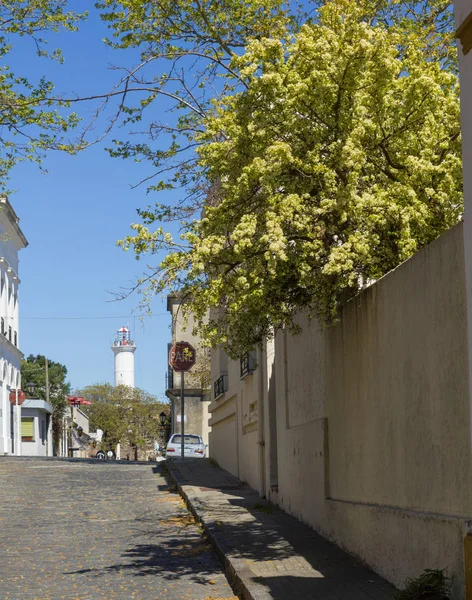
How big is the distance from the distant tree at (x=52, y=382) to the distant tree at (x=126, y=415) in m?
7.19

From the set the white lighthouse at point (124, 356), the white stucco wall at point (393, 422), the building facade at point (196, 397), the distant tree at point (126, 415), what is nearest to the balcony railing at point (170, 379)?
the building facade at point (196, 397)

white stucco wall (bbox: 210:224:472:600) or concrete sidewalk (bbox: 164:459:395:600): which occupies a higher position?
white stucco wall (bbox: 210:224:472:600)

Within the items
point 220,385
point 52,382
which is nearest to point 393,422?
point 220,385

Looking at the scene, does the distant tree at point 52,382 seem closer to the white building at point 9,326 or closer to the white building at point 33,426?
the white building at point 33,426

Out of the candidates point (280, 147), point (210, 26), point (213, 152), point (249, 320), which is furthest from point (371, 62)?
point (210, 26)

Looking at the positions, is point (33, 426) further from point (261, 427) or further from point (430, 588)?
point (430, 588)

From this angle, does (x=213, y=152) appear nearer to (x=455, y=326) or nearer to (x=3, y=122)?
(x=455, y=326)

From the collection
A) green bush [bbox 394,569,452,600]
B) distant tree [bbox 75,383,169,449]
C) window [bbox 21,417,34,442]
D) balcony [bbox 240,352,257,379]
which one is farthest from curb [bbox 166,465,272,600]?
distant tree [bbox 75,383,169,449]

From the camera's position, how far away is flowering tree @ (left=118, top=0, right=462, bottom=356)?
29.9 ft

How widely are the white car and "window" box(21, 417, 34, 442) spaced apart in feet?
77.3

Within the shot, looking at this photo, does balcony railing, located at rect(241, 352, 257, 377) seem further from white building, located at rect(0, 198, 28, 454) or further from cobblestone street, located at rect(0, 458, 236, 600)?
white building, located at rect(0, 198, 28, 454)

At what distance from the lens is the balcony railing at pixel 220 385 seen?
933 inches

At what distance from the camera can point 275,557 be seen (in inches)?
383

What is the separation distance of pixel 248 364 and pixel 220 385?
604 centimetres
